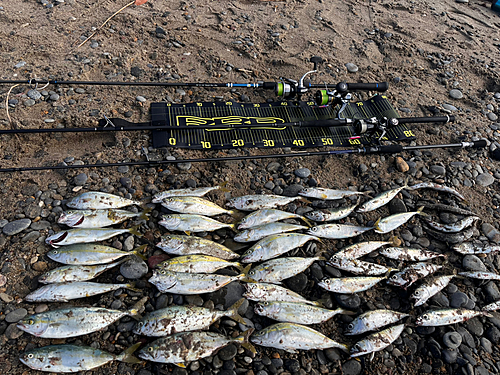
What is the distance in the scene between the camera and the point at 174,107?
Answer: 516 centimetres

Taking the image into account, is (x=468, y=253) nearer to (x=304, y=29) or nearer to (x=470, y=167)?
(x=470, y=167)

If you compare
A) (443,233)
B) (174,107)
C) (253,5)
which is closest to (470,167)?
(443,233)

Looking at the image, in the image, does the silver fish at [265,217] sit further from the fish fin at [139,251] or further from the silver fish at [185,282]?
the fish fin at [139,251]

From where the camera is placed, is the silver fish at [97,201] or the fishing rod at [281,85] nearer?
the silver fish at [97,201]

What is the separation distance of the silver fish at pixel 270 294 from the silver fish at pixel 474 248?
6.57 feet

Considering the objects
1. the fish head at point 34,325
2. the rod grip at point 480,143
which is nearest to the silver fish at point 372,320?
the fish head at point 34,325

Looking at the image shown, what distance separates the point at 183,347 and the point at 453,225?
367 cm

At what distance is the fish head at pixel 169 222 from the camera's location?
3.74 meters

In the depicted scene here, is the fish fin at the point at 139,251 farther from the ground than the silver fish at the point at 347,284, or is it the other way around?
the silver fish at the point at 347,284

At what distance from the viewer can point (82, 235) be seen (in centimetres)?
358

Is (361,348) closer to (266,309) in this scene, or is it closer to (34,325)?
(266,309)

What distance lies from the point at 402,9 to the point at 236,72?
5.50m

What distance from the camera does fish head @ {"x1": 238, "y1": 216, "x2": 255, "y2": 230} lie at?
387cm

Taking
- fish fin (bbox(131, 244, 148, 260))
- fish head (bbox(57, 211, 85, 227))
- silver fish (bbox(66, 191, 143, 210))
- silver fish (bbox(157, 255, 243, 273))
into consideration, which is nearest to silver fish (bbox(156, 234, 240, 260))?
silver fish (bbox(157, 255, 243, 273))
